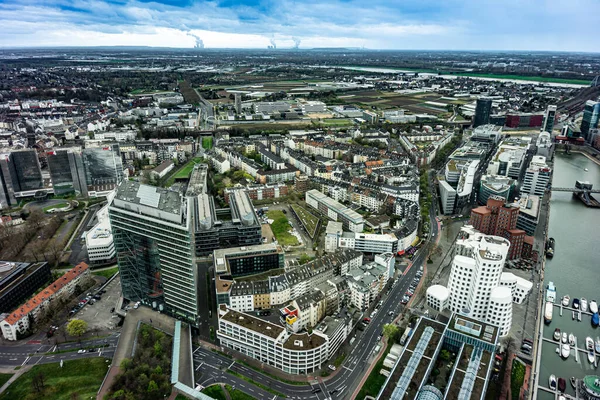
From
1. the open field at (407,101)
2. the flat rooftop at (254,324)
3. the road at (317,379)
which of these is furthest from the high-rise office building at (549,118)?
the flat rooftop at (254,324)

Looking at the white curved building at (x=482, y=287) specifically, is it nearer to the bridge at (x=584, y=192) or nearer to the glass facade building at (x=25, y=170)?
the bridge at (x=584, y=192)

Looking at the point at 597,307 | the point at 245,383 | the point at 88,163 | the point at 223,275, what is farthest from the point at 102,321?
the point at 597,307

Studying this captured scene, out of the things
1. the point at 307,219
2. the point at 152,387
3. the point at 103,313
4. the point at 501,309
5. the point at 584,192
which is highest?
the point at 501,309

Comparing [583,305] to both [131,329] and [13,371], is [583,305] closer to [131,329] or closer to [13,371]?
[131,329]

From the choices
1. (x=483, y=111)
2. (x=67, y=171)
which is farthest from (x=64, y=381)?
(x=483, y=111)

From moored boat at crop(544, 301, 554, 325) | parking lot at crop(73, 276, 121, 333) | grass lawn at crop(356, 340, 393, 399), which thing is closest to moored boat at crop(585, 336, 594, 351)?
moored boat at crop(544, 301, 554, 325)
